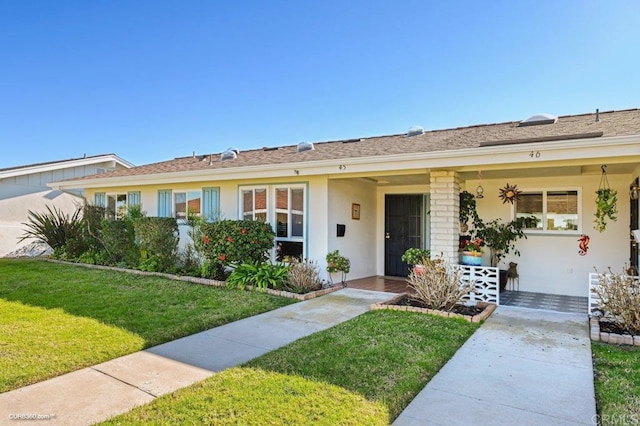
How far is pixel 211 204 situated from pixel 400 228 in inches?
206

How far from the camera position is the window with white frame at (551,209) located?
8.09 m

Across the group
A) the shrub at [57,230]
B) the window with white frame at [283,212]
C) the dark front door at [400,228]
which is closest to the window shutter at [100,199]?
the shrub at [57,230]

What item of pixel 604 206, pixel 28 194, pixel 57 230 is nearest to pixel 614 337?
pixel 604 206

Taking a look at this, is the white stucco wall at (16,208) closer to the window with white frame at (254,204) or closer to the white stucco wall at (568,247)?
the window with white frame at (254,204)

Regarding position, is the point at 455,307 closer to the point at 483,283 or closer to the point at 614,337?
the point at 483,283

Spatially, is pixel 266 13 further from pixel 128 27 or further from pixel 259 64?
pixel 128 27

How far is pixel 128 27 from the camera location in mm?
10438

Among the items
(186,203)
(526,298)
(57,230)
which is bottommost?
(526,298)

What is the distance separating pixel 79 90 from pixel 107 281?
8.48 m

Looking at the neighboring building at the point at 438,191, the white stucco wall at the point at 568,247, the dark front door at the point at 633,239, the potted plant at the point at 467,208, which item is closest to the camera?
the neighboring building at the point at 438,191

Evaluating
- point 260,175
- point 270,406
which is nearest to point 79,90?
point 260,175

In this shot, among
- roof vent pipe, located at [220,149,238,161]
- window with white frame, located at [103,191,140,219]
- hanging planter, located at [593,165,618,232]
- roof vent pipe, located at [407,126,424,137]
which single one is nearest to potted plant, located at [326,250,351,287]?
roof vent pipe, located at [407,126,424,137]

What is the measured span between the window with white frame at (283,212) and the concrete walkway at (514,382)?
191 inches

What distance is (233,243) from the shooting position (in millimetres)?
8484
